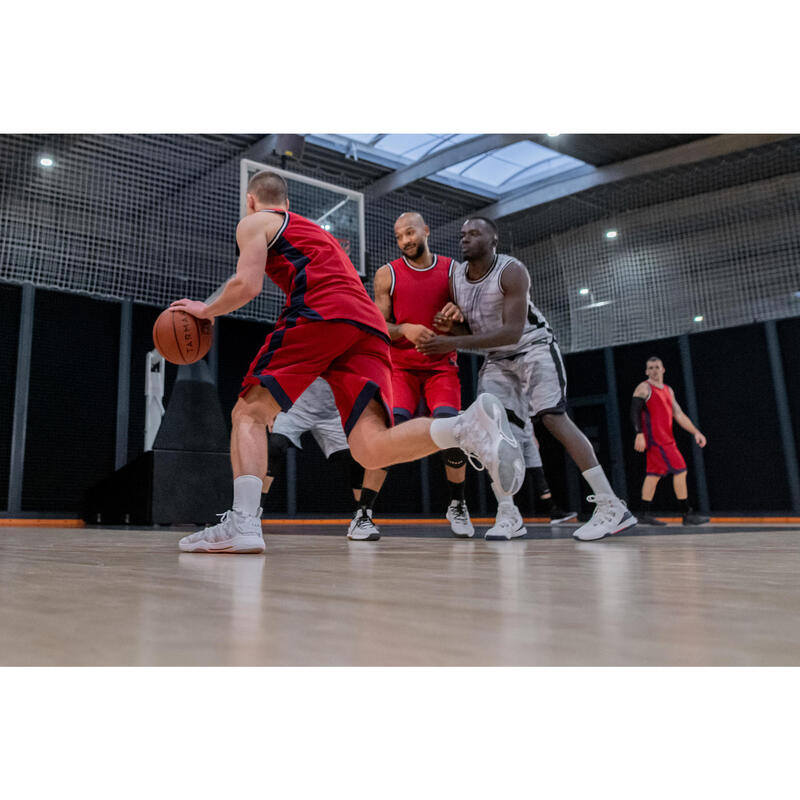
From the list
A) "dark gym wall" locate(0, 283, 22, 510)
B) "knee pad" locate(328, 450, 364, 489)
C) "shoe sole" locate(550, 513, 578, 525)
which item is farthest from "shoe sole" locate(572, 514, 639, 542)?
"dark gym wall" locate(0, 283, 22, 510)


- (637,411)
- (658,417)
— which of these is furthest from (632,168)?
(637,411)

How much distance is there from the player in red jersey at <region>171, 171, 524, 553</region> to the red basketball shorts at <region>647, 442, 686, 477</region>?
4557 mm

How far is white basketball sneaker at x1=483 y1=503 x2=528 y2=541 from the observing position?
9.21 ft

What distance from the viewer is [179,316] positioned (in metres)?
2.11

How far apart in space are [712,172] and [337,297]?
26.9ft

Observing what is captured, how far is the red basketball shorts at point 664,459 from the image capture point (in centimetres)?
593

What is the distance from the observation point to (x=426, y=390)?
3.20 meters

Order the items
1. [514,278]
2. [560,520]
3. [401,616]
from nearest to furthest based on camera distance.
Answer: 1. [401,616]
2. [514,278]
3. [560,520]

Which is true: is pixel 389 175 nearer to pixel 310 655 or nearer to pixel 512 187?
pixel 512 187

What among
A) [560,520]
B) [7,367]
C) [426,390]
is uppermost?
[7,367]

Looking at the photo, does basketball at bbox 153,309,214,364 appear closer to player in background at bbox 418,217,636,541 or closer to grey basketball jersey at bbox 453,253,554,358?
player in background at bbox 418,217,636,541

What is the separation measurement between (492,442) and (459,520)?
159 centimetres

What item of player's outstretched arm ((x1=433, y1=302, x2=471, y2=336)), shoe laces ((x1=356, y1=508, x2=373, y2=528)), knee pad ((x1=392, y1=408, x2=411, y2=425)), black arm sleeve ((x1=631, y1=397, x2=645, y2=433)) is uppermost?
player's outstretched arm ((x1=433, y1=302, x2=471, y2=336))

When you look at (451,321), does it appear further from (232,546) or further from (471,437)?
(232,546)
